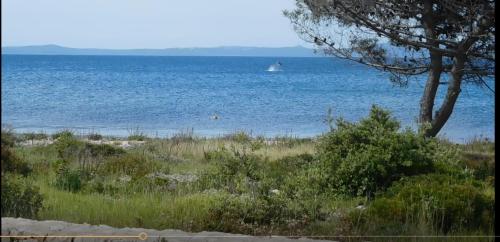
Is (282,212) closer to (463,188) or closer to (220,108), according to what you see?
(463,188)

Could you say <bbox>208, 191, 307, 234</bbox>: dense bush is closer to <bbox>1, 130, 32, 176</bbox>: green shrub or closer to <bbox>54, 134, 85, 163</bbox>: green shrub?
<bbox>1, 130, 32, 176</bbox>: green shrub

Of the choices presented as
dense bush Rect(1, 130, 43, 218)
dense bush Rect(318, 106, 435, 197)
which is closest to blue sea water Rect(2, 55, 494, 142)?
dense bush Rect(318, 106, 435, 197)

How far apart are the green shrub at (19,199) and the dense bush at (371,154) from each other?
2.44 m

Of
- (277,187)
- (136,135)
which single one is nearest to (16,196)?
(277,187)

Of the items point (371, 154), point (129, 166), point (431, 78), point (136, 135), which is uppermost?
point (431, 78)

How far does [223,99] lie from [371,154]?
4.12 m

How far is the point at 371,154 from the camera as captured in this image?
6750 millimetres

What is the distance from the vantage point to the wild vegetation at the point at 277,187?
5465mm

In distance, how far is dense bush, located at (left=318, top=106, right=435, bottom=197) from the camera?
22.0 feet

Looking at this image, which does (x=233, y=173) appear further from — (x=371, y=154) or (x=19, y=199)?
(x=19, y=199)

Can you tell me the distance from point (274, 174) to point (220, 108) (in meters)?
3.21

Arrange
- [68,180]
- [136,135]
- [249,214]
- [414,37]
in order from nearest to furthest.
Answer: [249,214]
[68,180]
[414,37]
[136,135]

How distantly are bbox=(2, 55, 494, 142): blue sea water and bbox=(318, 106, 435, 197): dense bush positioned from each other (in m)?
1.72

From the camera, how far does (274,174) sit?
7.05 m
